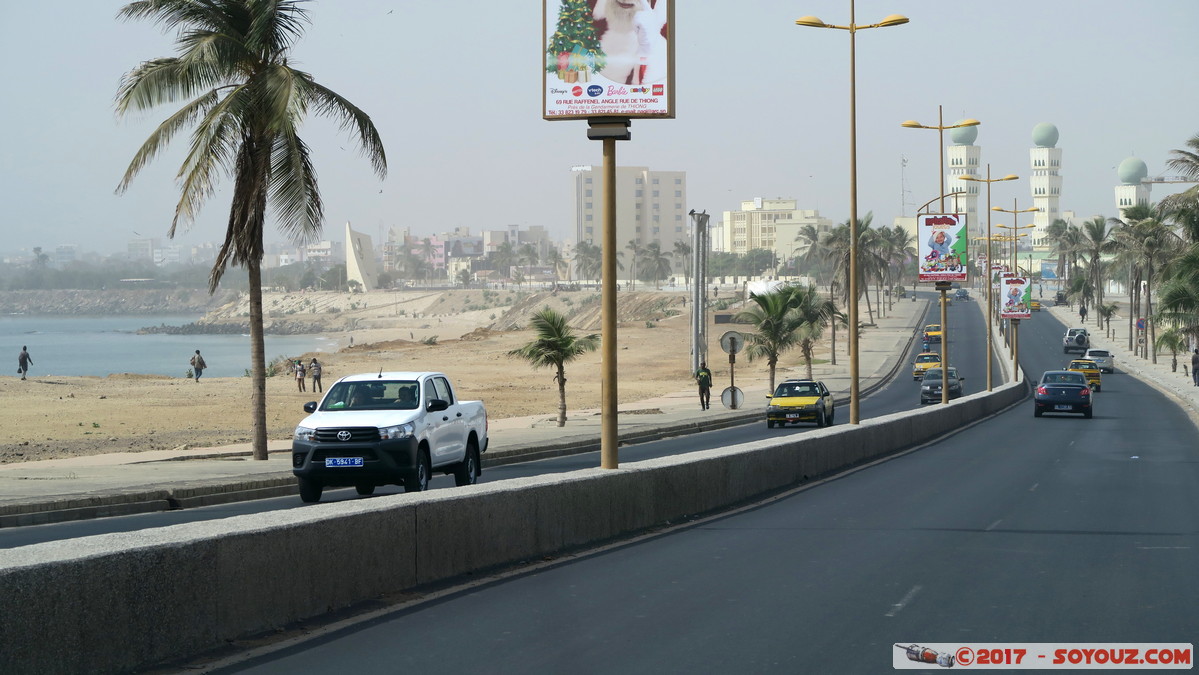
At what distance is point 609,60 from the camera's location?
14562mm

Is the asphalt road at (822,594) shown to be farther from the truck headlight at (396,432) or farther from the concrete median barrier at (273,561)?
the truck headlight at (396,432)

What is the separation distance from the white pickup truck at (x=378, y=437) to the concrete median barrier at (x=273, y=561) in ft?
14.6

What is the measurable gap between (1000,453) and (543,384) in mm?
44765

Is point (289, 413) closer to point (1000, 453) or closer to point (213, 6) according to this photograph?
point (213, 6)

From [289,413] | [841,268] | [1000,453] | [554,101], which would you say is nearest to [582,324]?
[841,268]

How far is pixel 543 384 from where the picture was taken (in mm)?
73500

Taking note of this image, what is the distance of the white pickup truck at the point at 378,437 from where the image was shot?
18141 mm

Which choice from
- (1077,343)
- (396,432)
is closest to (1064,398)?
(396,432)

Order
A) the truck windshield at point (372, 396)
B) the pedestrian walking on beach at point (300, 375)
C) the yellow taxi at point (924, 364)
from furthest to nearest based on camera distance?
1. the yellow taxi at point (924, 364)
2. the pedestrian walking on beach at point (300, 375)
3. the truck windshield at point (372, 396)

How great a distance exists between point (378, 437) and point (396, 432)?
272 millimetres

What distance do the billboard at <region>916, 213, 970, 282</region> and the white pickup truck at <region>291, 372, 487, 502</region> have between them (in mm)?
21954

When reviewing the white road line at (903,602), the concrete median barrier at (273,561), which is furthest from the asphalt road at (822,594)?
the concrete median barrier at (273,561)

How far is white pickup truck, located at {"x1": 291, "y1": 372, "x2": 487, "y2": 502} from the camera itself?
1814cm

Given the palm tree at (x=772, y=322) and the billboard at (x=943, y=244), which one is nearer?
the billboard at (x=943, y=244)
